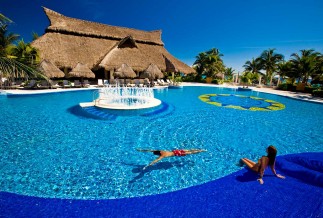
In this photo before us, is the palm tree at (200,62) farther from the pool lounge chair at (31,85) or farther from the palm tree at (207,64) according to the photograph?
the pool lounge chair at (31,85)

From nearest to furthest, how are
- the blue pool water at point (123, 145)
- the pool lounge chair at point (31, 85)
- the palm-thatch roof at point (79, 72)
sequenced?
the blue pool water at point (123, 145)
the pool lounge chair at point (31, 85)
the palm-thatch roof at point (79, 72)

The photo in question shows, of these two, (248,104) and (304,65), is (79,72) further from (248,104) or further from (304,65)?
(304,65)

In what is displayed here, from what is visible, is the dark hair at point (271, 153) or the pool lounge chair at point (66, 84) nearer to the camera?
the dark hair at point (271, 153)

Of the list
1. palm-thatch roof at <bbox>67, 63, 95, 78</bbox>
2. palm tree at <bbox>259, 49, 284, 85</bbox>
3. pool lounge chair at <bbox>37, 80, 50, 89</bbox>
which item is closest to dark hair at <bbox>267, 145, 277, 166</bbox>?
pool lounge chair at <bbox>37, 80, 50, 89</bbox>

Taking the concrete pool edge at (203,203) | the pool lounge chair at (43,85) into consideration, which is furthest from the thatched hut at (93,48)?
the concrete pool edge at (203,203)

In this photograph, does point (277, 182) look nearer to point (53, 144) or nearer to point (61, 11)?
point (53, 144)

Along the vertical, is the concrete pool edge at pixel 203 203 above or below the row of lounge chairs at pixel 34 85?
below

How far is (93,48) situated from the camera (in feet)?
76.5

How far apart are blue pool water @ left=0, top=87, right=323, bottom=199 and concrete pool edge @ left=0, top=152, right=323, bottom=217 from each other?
226 mm

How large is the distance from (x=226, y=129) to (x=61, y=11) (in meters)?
27.9

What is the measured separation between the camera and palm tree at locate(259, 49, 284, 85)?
33156 mm

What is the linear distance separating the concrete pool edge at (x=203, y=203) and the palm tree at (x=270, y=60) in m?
35.4

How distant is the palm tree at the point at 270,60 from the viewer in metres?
33.2

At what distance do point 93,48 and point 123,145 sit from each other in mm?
21049
